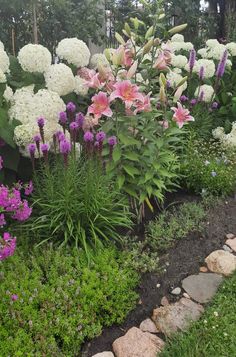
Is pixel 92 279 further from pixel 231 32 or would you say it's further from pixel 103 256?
pixel 231 32

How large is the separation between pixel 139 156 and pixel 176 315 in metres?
1.21

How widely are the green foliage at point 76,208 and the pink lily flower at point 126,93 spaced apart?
480mm

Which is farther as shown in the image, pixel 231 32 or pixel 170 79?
pixel 231 32

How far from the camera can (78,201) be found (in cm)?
295

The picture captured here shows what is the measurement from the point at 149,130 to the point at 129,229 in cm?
83

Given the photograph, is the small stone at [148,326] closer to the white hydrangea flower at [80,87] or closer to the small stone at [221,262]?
the small stone at [221,262]

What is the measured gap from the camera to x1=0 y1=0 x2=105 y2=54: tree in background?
6305 millimetres

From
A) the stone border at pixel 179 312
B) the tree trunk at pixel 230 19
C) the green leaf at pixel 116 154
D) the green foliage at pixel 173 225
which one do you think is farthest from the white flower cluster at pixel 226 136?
the tree trunk at pixel 230 19

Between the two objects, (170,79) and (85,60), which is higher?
(85,60)

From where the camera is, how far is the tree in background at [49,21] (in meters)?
6.30

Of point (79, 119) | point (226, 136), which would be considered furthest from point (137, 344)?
point (226, 136)

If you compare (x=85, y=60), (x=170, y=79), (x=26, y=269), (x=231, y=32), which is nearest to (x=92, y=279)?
(x=26, y=269)

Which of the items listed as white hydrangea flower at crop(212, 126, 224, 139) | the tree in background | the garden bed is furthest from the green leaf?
the tree in background

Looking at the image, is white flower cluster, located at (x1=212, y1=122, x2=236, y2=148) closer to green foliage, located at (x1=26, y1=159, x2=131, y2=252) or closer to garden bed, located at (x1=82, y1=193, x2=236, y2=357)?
garden bed, located at (x1=82, y1=193, x2=236, y2=357)
